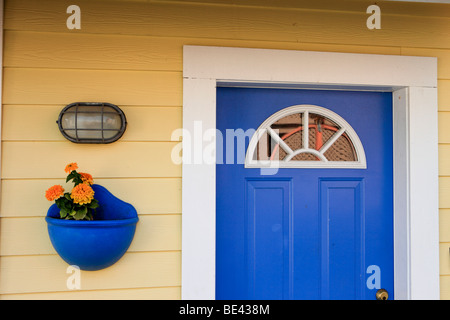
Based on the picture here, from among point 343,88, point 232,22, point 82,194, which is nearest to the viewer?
point 82,194

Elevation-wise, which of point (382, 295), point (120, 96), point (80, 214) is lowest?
point (382, 295)

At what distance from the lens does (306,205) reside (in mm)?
1968

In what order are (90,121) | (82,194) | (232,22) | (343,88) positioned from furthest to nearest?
(343,88)
(232,22)
(90,121)
(82,194)

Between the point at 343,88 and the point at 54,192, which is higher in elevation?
the point at 343,88

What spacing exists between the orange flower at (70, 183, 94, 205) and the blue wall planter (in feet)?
0.27

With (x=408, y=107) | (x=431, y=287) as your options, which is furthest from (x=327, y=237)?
(x=408, y=107)

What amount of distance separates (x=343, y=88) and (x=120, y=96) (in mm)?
1088

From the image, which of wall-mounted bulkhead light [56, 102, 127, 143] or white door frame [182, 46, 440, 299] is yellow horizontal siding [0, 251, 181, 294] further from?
wall-mounted bulkhead light [56, 102, 127, 143]

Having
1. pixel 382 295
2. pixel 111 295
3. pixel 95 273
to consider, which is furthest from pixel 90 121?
pixel 382 295

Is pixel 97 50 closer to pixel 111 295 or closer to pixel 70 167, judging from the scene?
pixel 70 167

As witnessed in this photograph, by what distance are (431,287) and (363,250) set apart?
35 centimetres

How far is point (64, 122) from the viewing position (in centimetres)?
167

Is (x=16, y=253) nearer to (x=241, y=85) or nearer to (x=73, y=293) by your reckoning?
(x=73, y=293)

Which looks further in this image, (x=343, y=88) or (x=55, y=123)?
(x=343, y=88)
